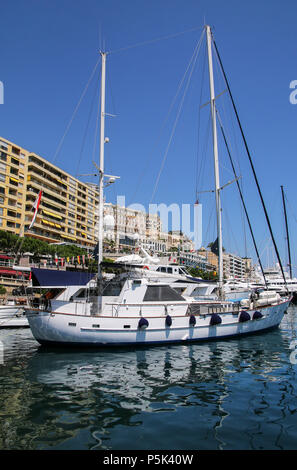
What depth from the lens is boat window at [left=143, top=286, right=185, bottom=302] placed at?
54.7 ft

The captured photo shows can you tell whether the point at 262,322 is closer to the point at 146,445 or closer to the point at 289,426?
the point at 289,426

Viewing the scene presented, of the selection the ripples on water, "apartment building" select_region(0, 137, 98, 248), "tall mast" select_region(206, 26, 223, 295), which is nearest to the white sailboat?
the ripples on water

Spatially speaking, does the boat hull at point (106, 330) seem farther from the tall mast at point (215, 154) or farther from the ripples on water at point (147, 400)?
the tall mast at point (215, 154)

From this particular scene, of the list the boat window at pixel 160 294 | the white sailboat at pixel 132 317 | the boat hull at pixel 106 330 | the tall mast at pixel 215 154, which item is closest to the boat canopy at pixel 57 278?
the white sailboat at pixel 132 317

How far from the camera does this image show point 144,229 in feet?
508

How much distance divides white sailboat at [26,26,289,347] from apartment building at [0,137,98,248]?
3828 cm

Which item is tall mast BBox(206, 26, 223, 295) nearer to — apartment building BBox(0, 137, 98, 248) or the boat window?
the boat window

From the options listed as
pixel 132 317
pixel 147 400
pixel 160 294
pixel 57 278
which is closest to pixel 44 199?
pixel 57 278

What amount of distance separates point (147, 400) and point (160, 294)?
8670 mm

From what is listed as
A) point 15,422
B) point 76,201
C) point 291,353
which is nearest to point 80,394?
point 15,422

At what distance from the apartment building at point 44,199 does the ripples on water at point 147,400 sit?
140 feet

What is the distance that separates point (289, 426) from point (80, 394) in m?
5.50

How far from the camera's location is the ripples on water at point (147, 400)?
6121 mm

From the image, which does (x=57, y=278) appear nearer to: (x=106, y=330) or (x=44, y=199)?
(x=106, y=330)
